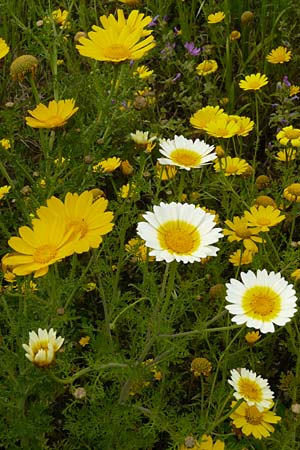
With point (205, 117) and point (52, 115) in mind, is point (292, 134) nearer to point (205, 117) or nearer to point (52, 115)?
point (205, 117)

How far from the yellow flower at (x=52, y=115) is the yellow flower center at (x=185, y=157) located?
0.24m

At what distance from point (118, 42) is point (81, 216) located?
0.48 meters

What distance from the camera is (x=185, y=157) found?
142cm

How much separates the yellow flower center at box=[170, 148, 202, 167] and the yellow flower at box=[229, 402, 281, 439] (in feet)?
1.78

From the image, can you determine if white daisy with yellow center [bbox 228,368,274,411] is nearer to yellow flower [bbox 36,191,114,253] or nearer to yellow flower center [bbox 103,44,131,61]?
yellow flower [bbox 36,191,114,253]

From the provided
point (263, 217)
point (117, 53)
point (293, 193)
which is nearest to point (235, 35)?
point (293, 193)

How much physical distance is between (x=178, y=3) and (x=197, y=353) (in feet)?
5.15

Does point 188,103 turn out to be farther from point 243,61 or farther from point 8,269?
point 8,269

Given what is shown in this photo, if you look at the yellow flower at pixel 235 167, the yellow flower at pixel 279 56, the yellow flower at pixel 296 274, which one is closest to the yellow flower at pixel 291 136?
the yellow flower at pixel 235 167

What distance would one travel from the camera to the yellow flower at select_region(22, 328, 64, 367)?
1.07m

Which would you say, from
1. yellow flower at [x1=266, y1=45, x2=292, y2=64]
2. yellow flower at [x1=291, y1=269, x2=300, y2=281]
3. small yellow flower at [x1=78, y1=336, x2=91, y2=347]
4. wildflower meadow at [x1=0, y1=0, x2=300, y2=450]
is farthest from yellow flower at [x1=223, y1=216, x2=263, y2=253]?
yellow flower at [x1=266, y1=45, x2=292, y2=64]

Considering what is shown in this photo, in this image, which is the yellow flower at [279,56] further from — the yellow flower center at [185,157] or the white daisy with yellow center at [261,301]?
the white daisy with yellow center at [261,301]

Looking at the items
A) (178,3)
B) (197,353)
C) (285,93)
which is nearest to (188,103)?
(285,93)

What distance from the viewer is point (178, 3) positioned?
2.66 metres
